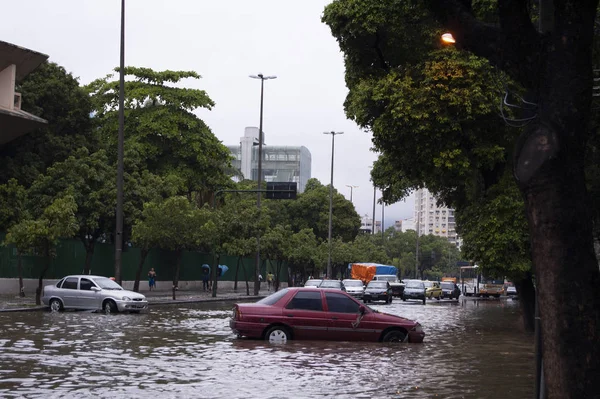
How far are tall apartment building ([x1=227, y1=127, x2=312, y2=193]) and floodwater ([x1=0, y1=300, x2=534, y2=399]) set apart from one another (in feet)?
470

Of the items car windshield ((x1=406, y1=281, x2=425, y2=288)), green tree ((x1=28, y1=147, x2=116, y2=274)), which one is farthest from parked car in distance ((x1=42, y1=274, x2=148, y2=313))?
car windshield ((x1=406, y1=281, x2=425, y2=288))

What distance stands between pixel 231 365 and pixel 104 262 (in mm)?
35118

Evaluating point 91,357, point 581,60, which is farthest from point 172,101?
point 581,60

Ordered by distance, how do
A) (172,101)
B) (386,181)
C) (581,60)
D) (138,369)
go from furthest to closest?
(172,101), (386,181), (138,369), (581,60)

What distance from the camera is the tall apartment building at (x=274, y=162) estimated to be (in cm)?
16862

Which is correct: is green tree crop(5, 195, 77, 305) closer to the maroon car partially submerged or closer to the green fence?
the green fence

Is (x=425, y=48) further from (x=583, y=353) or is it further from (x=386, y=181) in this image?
(x=583, y=353)

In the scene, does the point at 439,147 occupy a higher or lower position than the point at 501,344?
higher

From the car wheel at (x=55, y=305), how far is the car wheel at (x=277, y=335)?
1362 centimetres

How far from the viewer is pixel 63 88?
4950 cm

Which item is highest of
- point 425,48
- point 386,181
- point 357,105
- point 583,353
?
point 425,48

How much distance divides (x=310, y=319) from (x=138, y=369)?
21.0 feet

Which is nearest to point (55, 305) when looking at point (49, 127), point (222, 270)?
point (49, 127)

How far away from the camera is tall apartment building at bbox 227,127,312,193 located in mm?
168625
